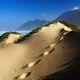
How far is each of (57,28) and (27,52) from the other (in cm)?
949

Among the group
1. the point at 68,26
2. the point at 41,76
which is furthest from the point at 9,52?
the point at 68,26

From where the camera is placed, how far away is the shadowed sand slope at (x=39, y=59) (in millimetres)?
11813

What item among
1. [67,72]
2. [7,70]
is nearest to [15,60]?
[7,70]

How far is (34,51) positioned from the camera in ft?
60.8

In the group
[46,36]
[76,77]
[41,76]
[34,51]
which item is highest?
[46,36]

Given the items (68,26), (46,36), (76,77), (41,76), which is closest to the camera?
(76,77)

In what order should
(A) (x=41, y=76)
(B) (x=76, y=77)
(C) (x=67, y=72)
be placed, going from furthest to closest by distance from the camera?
(A) (x=41, y=76) < (C) (x=67, y=72) < (B) (x=76, y=77)

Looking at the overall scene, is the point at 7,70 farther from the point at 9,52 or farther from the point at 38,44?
the point at 38,44

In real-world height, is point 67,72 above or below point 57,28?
below

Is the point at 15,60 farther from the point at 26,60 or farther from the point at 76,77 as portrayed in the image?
the point at 76,77

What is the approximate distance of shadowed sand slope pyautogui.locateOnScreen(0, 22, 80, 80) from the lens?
465 inches

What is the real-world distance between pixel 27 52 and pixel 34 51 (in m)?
0.51

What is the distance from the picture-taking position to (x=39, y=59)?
15.6 meters

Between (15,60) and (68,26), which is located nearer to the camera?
(15,60)
